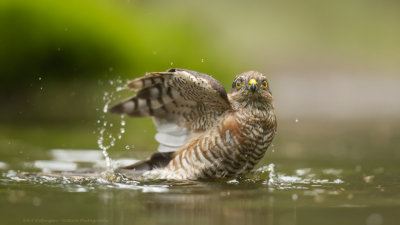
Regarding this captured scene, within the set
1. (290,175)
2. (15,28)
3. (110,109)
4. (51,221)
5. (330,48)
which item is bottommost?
(51,221)

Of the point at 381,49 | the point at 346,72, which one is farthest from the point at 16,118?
the point at 381,49

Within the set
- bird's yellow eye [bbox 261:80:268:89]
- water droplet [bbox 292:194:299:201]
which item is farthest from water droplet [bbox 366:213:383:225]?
bird's yellow eye [bbox 261:80:268:89]

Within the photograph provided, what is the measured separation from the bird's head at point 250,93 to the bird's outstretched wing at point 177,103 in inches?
4.8

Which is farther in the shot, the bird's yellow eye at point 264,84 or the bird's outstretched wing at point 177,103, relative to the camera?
the bird's yellow eye at point 264,84

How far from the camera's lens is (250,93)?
582 cm

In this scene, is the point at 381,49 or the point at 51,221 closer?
the point at 51,221

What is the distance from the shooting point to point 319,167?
7086 mm

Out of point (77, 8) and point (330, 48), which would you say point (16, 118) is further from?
point (330, 48)

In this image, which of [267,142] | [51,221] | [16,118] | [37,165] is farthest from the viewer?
[16,118]

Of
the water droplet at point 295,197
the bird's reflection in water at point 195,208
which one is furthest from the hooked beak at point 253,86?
the water droplet at point 295,197

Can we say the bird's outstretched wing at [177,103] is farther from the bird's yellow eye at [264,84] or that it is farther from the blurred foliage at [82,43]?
the blurred foliage at [82,43]

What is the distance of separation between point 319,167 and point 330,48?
15.5 meters

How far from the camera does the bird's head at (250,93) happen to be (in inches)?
230

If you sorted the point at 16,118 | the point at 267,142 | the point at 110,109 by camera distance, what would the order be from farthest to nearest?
the point at 16,118, the point at 110,109, the point at 267,142
